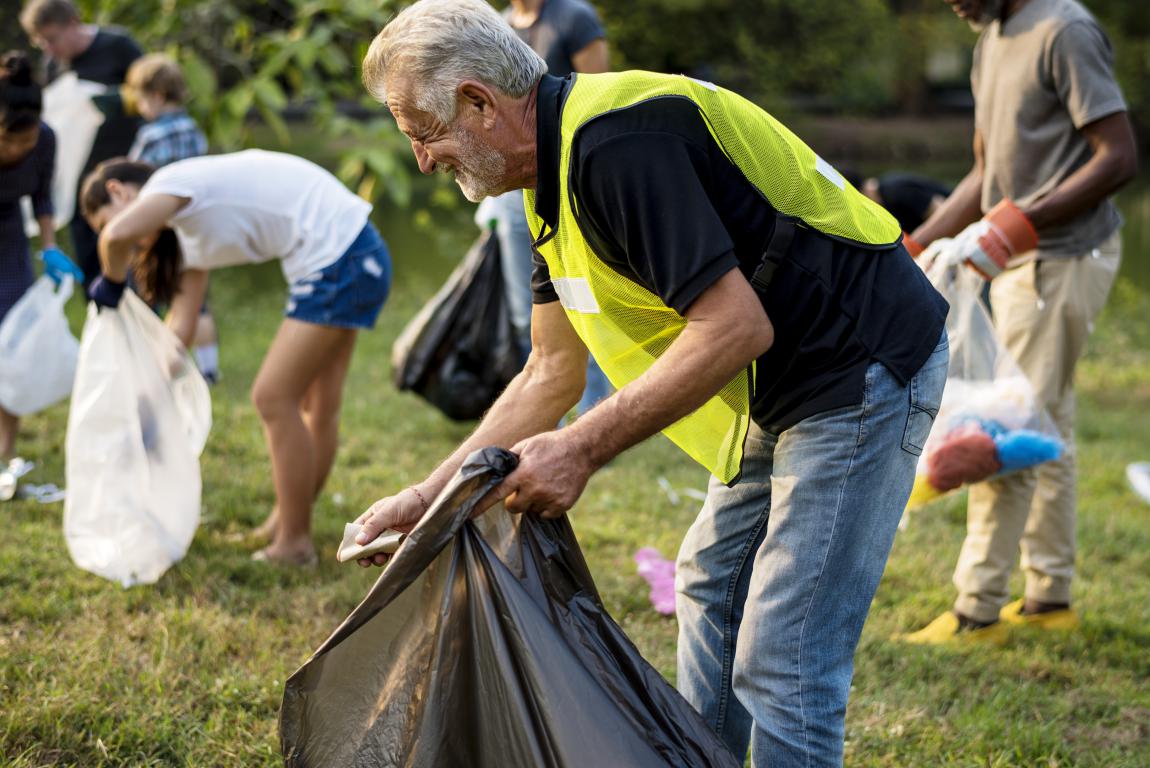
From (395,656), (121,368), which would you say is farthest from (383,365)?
(395,656)

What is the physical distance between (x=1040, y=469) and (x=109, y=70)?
5290mm

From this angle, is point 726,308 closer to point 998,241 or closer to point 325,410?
point 998,241

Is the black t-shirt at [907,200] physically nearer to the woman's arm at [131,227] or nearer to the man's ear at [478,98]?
the woman's arm at [131,227]

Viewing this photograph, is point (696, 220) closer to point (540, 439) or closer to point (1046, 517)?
point (540, 439)

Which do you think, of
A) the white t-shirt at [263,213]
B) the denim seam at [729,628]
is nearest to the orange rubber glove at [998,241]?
the denim seam at [729,628]

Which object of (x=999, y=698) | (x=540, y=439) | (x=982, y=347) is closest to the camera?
(x=540, y=439)

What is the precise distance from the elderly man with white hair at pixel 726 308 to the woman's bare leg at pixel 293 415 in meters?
1.70

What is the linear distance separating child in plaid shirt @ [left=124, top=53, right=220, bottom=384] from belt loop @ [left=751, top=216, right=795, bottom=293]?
4.85m

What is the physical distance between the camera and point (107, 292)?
3.70 metres

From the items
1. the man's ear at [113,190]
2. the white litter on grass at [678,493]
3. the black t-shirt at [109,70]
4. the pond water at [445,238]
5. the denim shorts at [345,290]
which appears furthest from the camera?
the pond water at [445,238]

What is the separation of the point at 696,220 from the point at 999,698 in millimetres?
2044

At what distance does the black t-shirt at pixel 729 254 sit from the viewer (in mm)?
1773

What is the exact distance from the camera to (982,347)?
3572 millimetres

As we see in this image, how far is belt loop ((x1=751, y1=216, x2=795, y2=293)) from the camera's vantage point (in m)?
1.92
